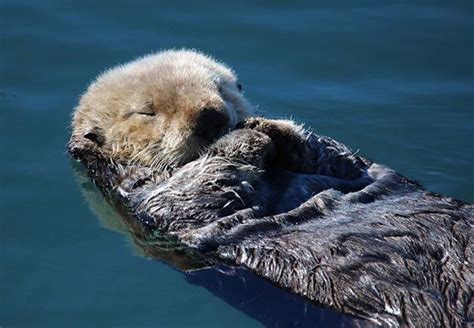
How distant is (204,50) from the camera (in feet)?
24.3

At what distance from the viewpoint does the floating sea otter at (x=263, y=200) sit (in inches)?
167

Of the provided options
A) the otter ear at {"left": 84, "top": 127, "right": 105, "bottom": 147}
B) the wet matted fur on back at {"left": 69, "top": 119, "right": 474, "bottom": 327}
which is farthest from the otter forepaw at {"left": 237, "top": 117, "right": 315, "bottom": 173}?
the otter ear at {"left": 84, "top": 127, "right": 105, "bottom": 147}

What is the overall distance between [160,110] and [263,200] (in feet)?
2.67

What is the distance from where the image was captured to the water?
4742mm

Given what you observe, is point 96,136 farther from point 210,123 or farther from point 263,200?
point 263,200

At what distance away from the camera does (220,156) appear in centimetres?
492

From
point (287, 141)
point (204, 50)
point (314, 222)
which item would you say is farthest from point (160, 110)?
point (204, 50)

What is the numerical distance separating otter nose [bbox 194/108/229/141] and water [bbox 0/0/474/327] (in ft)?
2.34

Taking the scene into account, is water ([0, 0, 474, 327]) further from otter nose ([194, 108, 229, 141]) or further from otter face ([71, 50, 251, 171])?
otter nose ([194, 108, 229, 141])

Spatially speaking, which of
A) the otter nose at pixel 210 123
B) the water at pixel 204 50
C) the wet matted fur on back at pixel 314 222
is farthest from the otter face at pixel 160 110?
the water at pixel 204 50

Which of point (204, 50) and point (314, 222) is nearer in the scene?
point (314, 222)

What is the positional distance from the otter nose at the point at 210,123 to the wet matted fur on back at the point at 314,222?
0.12 m

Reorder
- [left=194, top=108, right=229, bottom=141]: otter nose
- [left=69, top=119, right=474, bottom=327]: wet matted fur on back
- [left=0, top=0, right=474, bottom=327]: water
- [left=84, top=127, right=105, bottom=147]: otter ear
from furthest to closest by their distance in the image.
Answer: [left=84, top=127, right=105, bottom=147]: otter ear
[left=194, top=108, right=229, bottom=141]: otter nose
[left=0, top=0, right=474, bottom=327]: water
[left=69, top=119, right=474, bottom=327]: wet matted fur on back

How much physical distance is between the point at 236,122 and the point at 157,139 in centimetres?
46
